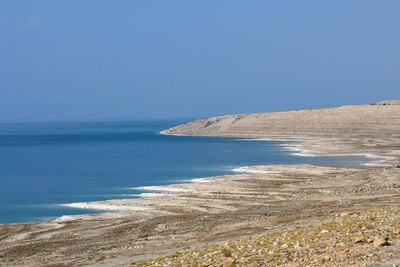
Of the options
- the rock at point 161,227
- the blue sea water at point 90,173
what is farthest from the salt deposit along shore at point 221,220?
the blue sea water at point 90,173

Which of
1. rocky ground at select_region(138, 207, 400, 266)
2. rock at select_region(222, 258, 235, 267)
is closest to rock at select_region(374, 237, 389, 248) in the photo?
rocky ground at select_region(138, 207, 400, 266)

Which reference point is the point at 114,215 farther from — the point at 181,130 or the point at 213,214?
the point at 181,130

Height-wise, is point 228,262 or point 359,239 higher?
point 359,239

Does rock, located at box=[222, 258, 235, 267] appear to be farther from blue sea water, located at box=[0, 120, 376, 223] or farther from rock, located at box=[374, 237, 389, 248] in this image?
blue sea water, located at box=[0, 120, 376, 223]

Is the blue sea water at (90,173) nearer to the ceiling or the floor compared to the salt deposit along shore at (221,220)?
nearer to the floor

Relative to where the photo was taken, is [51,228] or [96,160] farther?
[96,160]

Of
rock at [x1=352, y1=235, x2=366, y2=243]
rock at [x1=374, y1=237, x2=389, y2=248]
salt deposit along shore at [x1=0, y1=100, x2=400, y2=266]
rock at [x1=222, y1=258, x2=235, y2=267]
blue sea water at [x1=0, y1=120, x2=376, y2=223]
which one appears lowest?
blue sea water at [x1=0, y1=120, x2=376, y2=223]

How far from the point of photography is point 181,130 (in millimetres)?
149000

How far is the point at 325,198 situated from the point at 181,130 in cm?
11505

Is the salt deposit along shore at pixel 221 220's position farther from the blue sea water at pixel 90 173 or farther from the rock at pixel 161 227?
the blue sea water at pixel 90 173

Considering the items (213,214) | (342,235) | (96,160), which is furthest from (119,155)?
(342,235)

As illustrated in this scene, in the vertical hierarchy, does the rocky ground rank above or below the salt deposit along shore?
above

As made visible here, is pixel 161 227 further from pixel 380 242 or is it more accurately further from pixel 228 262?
pixel 380 242

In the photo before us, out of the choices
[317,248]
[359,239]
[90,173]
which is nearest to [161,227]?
[317,248]
